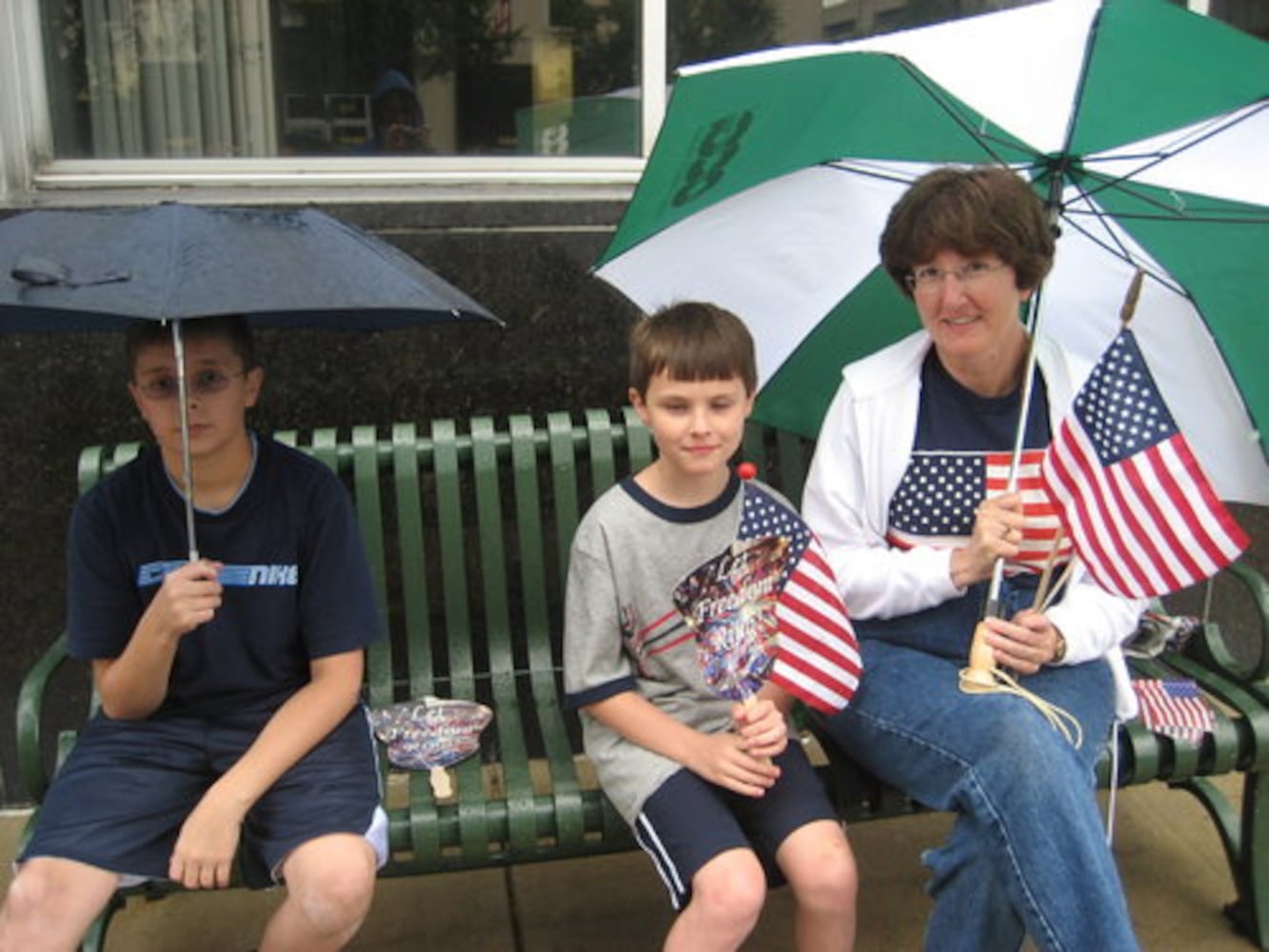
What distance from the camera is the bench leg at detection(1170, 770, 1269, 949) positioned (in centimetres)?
301

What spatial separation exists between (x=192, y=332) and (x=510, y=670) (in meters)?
1.25

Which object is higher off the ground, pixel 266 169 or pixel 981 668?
pixel 266 169

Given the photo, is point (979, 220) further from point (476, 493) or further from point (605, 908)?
point (605, 908)

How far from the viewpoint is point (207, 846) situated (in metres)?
2.25

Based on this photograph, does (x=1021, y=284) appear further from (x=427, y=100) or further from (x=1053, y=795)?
(x=427, y=100)

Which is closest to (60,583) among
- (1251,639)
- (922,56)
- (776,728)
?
(776,728)

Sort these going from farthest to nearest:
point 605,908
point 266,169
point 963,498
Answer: point 266,169 < point 605,908 < point 963,498

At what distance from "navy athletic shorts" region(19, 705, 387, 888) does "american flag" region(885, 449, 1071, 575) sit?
48.5 inches

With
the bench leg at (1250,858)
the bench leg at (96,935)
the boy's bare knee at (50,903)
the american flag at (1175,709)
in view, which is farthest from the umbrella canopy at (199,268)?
the bench leg at (1250,858)

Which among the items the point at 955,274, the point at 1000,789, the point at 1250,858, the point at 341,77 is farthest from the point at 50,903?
the point at 1250,858

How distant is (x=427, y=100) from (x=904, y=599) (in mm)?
2101

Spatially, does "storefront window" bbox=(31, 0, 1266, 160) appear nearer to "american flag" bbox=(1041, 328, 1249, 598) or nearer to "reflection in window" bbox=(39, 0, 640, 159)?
"reflection in window" bbox=(39, 0, 640, 159)

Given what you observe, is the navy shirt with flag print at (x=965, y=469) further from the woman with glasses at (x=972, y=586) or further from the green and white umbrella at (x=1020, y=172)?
the green and white umbrella at (x=1020, y=172)

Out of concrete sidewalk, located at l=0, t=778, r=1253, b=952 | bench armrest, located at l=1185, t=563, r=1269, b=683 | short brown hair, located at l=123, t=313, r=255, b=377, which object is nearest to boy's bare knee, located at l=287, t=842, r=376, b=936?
concrete sidewalk, located at l=0, t=778, r=1253, b=952
